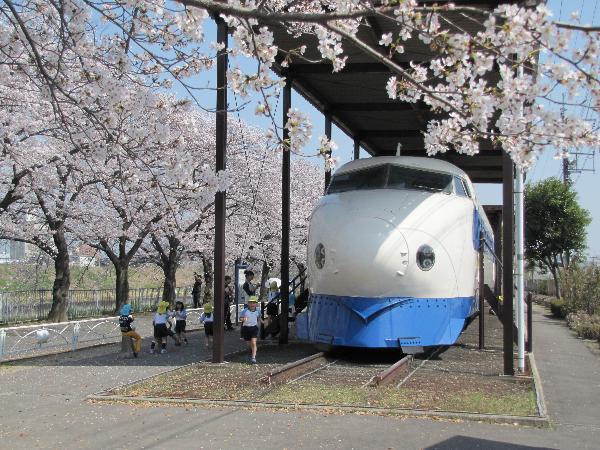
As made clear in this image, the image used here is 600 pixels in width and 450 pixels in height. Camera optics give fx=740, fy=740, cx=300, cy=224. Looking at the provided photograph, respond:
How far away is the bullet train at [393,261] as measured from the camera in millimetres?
12938

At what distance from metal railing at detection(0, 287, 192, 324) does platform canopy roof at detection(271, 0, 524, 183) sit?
46.0 feet

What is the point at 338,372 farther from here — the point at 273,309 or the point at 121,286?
the point at 121,286

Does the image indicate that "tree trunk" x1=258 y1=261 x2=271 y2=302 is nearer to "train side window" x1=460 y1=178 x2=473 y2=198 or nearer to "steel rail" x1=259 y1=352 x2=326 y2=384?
"train side window" x1=460 y1=178 x2=473 y2=198

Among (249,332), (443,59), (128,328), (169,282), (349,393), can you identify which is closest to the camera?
(443,59)

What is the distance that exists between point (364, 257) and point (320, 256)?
1.26 m

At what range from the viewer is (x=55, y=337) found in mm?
17688

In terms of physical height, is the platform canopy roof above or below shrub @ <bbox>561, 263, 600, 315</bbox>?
above

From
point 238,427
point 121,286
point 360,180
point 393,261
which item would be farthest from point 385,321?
point 121,286

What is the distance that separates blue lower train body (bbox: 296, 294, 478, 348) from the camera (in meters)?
12.9

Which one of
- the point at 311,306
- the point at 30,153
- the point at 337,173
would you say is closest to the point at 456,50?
the point at 311,306

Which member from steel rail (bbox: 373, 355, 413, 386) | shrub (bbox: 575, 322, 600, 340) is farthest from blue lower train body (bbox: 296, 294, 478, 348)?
shrub (bbox: 575, 322, 600, 340)

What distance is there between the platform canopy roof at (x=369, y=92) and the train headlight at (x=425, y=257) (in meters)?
3.39

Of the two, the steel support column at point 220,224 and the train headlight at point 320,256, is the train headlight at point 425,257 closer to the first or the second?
the train headlight at point 320,256

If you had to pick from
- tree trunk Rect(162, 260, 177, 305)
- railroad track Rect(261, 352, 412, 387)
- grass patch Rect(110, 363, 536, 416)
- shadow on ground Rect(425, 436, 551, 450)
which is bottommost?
shadow on ground Rect(425, 436, 551, 450)
